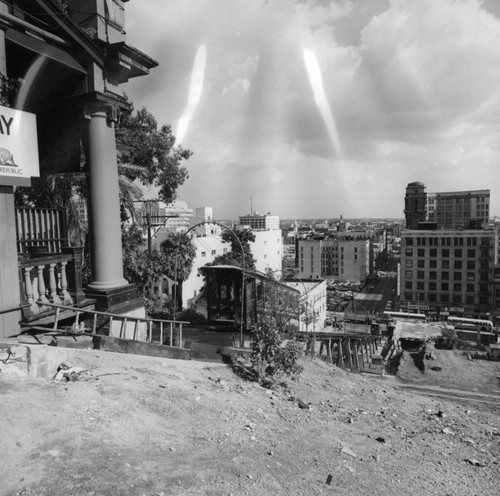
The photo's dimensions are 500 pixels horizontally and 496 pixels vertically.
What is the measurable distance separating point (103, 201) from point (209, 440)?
5.86 m

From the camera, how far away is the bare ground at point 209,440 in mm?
3746

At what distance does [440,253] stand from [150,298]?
6494cm

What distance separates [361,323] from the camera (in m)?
62.8

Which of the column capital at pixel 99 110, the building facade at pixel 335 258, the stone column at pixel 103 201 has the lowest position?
the building facade at pixel 335 258

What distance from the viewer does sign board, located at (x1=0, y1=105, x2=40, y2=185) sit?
24.1 ft

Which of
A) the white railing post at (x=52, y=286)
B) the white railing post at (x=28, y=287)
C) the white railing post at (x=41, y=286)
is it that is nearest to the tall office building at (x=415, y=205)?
the white railing post at (x=52, y=286)

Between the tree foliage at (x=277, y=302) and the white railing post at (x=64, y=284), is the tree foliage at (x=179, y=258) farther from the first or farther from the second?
the white railing post at (x=64, y=284)

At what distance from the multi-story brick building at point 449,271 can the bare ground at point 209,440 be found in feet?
223

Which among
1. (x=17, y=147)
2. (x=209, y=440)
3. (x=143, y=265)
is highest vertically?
(x=17, y=147)

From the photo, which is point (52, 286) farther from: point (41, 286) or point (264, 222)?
point (264, 222)

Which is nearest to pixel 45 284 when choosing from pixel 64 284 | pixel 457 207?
pixel 64 284

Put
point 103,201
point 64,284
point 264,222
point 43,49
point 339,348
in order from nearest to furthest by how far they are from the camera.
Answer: point 43,49, point 64,284, point 103,201, point 339,348, point 264,222

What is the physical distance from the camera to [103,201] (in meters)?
8.76

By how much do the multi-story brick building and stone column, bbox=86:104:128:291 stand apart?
70.6 metres
